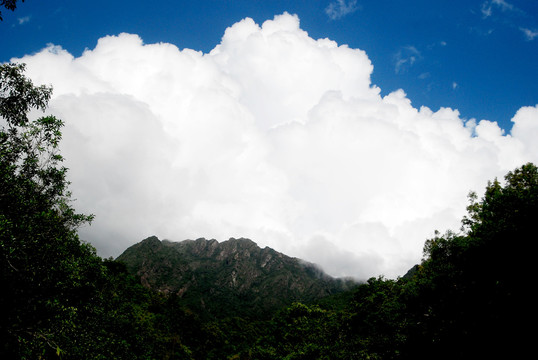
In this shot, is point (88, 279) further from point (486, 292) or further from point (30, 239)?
point (486, 292)

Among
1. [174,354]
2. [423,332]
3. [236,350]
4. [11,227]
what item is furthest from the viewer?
[236,350]

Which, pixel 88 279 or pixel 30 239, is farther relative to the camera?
pixel 88 279

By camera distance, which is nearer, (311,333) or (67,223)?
(67,223)

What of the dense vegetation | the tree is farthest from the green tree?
the tree

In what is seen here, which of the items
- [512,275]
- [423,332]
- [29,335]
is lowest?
[29,335]

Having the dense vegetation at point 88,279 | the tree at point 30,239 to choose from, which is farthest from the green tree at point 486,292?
the tree at point 30,239

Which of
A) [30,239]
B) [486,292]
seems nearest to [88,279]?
[30,239]

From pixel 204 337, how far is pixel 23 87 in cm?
9009

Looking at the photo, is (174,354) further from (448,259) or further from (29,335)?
(448,259)

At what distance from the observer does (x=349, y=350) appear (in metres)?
28.6

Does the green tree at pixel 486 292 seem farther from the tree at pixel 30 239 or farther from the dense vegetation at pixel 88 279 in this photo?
the tree at pixel 30 239

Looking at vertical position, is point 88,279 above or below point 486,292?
below

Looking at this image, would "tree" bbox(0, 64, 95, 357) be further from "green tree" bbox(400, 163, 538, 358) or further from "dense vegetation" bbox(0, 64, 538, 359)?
"green tree" bbox(400, 163, 538, 358)

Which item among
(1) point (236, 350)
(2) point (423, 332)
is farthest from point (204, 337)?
(2) point (423, 332)
